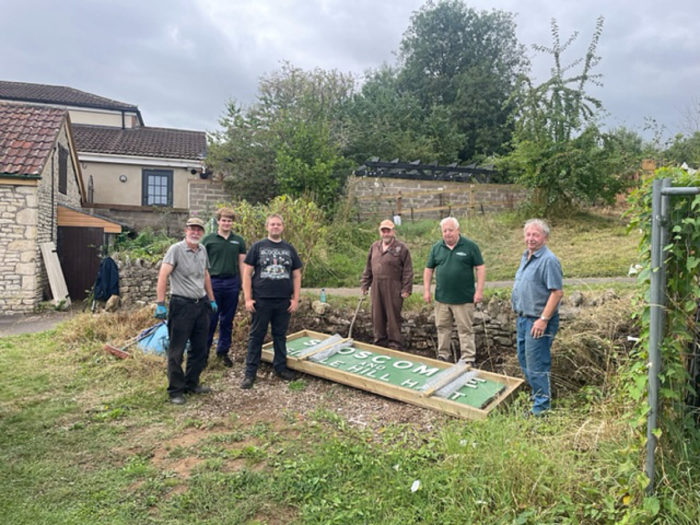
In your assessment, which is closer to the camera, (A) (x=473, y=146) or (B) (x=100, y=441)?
(B) (x=100, y=441)

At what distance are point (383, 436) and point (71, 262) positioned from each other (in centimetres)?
1207

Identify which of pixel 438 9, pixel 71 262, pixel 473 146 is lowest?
pixel 71 262

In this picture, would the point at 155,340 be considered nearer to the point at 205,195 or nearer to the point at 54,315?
the point at 54,315

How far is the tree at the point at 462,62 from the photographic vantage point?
2789 cm

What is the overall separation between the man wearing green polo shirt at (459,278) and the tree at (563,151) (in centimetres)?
926

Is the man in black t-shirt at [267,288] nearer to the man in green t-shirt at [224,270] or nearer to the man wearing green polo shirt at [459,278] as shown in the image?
the man in green t-shirt at [224,270]

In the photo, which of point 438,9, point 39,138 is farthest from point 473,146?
point 39,138

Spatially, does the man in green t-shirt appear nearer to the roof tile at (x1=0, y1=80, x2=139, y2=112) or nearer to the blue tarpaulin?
the blue tarpaulin

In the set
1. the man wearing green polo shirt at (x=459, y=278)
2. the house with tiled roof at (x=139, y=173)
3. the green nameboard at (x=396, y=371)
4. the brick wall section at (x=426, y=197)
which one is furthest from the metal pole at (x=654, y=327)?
the house with tiled roof at (x=139, y=173)

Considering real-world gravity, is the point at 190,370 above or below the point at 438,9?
below

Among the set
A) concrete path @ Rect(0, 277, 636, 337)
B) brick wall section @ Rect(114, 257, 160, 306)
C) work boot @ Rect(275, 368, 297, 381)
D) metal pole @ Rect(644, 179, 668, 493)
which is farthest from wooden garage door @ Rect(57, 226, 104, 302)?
metal pole @ Rect(644, 179, 668, 493)

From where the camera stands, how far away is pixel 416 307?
7.16 metres

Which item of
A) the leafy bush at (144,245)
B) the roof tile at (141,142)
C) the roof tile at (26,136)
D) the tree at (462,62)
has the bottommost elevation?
the leafy bush at (144,245)

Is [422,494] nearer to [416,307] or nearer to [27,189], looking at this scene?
[416,307]
